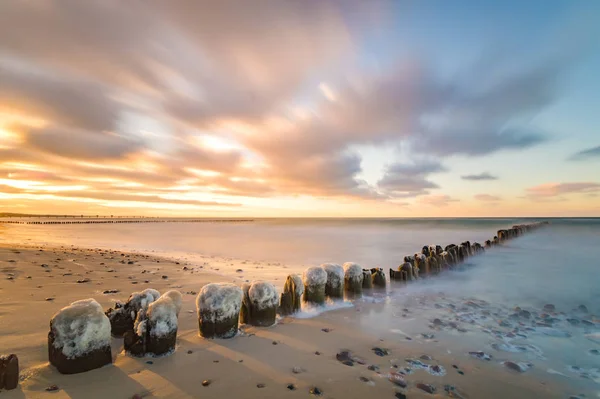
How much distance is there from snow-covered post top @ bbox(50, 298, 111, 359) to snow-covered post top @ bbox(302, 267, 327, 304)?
3446 millimetres

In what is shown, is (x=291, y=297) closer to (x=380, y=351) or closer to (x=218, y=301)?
(x=218, y=301)

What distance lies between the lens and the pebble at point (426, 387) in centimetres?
317

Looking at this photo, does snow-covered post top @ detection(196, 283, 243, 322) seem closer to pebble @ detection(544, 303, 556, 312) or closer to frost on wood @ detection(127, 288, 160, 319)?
frost on wood @ detection(127, 288, 160, 319)

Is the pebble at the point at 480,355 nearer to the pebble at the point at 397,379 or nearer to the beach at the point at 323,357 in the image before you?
the beach at the point at 323,357

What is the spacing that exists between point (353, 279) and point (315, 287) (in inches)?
50.0

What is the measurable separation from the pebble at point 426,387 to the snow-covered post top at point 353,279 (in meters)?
3.31

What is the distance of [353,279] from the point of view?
21.7ft

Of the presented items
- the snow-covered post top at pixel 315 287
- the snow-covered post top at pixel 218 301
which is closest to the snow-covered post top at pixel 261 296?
the snow-covered post top at pixel 218 301

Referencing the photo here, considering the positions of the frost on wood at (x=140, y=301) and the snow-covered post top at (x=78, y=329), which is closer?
the snow-covered post top at (x=78, y=329)

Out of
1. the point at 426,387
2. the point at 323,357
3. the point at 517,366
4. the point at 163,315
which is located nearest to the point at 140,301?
the point at 163,315

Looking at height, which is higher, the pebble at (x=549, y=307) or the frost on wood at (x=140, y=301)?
the frost on wood at (x=140, y=301)

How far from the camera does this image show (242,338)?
13.8ft

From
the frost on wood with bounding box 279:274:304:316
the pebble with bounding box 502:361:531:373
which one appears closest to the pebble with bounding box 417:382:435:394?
the pebble with bounding box 502:361:531:373

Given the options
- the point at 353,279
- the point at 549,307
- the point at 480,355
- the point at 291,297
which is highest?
the point at 353,279
